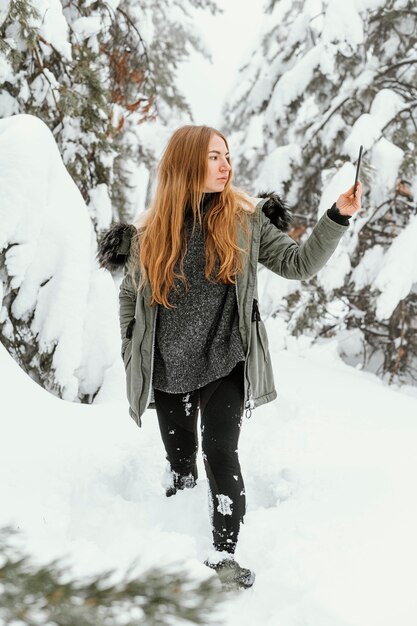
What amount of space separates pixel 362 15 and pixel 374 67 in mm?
716

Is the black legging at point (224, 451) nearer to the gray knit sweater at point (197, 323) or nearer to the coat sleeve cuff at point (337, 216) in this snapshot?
the gray knit sweater at point (197, 323)

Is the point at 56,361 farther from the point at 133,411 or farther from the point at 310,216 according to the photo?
the point at 310,216

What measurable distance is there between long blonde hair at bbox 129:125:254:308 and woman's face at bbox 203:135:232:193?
0.07ft

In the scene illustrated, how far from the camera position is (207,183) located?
2.91m

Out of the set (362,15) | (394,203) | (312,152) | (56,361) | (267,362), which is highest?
(362,15)

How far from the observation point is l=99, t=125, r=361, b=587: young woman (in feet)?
9.38

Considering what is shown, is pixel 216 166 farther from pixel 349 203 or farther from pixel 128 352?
pixel 128 352

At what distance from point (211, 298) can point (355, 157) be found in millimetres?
4858

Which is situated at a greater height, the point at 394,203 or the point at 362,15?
the point at 362,15

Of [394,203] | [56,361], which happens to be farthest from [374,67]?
[56,361]

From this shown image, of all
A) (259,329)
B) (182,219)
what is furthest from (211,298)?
(182,219)

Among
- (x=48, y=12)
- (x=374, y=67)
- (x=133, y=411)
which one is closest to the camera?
(x=133, y=411)

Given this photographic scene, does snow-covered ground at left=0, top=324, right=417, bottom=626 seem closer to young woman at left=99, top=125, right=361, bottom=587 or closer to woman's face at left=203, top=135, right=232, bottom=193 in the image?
young woman at left=99, top=125, right=361, bottom=587

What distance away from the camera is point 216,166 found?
289 cm
